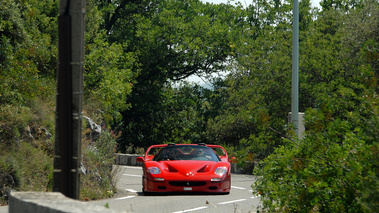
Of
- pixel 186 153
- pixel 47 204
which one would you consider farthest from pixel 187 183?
pixel 47 204

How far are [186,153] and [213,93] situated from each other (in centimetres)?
2830

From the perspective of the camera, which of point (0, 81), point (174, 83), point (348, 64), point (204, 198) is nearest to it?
point (204, 198)

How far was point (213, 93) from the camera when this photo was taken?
4294 centimetres

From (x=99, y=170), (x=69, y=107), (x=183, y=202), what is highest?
(x=69, y=107)

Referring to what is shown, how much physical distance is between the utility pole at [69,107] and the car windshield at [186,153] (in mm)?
8630

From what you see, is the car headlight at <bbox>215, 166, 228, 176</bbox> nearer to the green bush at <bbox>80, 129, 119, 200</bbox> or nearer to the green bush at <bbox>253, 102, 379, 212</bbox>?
the green bush at <bbox>80, 129, 119, 200</bbox>

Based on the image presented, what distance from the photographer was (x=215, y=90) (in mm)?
43438

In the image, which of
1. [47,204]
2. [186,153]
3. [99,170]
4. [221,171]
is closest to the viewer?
[47,204]

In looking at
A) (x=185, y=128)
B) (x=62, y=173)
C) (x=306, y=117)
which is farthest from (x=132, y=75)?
(x=62, y=173)

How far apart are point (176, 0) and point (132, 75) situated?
9898 mm

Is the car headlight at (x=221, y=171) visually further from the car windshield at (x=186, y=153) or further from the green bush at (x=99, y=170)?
the green bush at (x=99, y=170)

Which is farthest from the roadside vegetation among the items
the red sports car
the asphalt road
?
the red sports car

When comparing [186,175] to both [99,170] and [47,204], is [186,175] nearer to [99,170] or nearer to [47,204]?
[99,170]

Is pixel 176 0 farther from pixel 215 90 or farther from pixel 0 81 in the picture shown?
pixel 0 81
